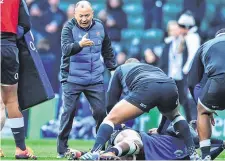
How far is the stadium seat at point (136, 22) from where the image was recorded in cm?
1834

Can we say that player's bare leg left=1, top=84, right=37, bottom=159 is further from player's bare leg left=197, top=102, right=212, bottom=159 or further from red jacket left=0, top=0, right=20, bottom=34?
player's bare leg left=197, top=102, right=212, bottom=159

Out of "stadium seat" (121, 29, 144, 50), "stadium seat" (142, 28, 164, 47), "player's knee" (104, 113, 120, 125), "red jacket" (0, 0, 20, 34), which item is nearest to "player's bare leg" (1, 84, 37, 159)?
"red jacket" (0, 0, 20, 34)

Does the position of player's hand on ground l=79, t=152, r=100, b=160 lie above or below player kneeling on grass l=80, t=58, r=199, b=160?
below

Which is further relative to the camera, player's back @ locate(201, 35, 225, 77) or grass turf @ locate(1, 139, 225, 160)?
grass turf @ locate(1, 139, 225, 160)

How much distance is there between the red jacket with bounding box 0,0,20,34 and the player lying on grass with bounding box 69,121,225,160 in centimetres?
191

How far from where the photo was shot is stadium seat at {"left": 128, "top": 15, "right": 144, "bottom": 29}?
1834 centimetres

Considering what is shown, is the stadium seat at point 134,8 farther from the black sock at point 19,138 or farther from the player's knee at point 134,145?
the player's knee at point 134,145

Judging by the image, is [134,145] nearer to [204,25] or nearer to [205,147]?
[205,147]

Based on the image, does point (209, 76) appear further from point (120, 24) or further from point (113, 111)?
point (120, 24)

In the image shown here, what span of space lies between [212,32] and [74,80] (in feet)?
21.1

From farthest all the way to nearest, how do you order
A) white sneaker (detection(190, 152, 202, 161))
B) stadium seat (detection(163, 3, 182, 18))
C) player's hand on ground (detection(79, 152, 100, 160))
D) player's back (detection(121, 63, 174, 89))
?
stadium seat (detection(163, 3, 182, 18))
white sneaker (detection(190, 152, 202, 161))
player's back (detection(121, 63, 174, 89))
player's hand on ground (detection(79, 152, 100, 160))

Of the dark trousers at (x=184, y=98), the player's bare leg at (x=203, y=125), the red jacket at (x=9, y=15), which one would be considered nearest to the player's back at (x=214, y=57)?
the player's bare leg at (x=203, y=125)

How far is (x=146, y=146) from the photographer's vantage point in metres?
10.9

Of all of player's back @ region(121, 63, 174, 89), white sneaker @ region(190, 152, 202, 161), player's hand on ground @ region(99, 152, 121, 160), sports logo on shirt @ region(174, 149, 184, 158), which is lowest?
sports logo on shirt @ region(174, 149, 184, 158)
